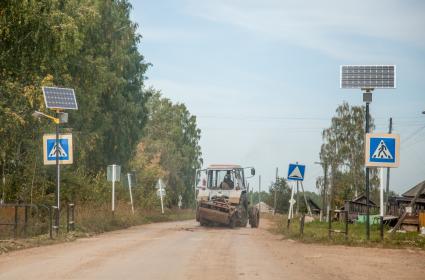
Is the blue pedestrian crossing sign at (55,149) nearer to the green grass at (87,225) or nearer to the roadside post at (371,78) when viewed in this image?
the green grass at (87,225)

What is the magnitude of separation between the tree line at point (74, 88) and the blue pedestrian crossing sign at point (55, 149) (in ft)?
6.53

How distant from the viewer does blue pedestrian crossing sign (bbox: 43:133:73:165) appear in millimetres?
22156

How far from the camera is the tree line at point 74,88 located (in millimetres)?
22375

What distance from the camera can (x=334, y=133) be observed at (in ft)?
273

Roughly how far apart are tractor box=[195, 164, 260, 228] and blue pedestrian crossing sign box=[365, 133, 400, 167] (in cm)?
1324

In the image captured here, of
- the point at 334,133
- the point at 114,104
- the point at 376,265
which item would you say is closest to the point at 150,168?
the point at 334,133

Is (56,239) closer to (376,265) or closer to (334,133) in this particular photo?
(376,265)

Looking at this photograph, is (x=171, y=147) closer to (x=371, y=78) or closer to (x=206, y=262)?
(x=371, y=78)

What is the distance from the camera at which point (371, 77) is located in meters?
21.9

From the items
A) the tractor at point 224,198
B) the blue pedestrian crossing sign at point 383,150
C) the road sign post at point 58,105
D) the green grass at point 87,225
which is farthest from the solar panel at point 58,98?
the tractor at point 224,198

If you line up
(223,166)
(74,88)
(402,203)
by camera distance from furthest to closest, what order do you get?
(402,203)
(74,88)
(223,166)

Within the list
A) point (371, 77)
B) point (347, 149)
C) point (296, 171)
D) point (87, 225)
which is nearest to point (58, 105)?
point (87, 225)

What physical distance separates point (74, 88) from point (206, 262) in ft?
78.2

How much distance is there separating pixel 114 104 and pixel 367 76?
27.1 meters
